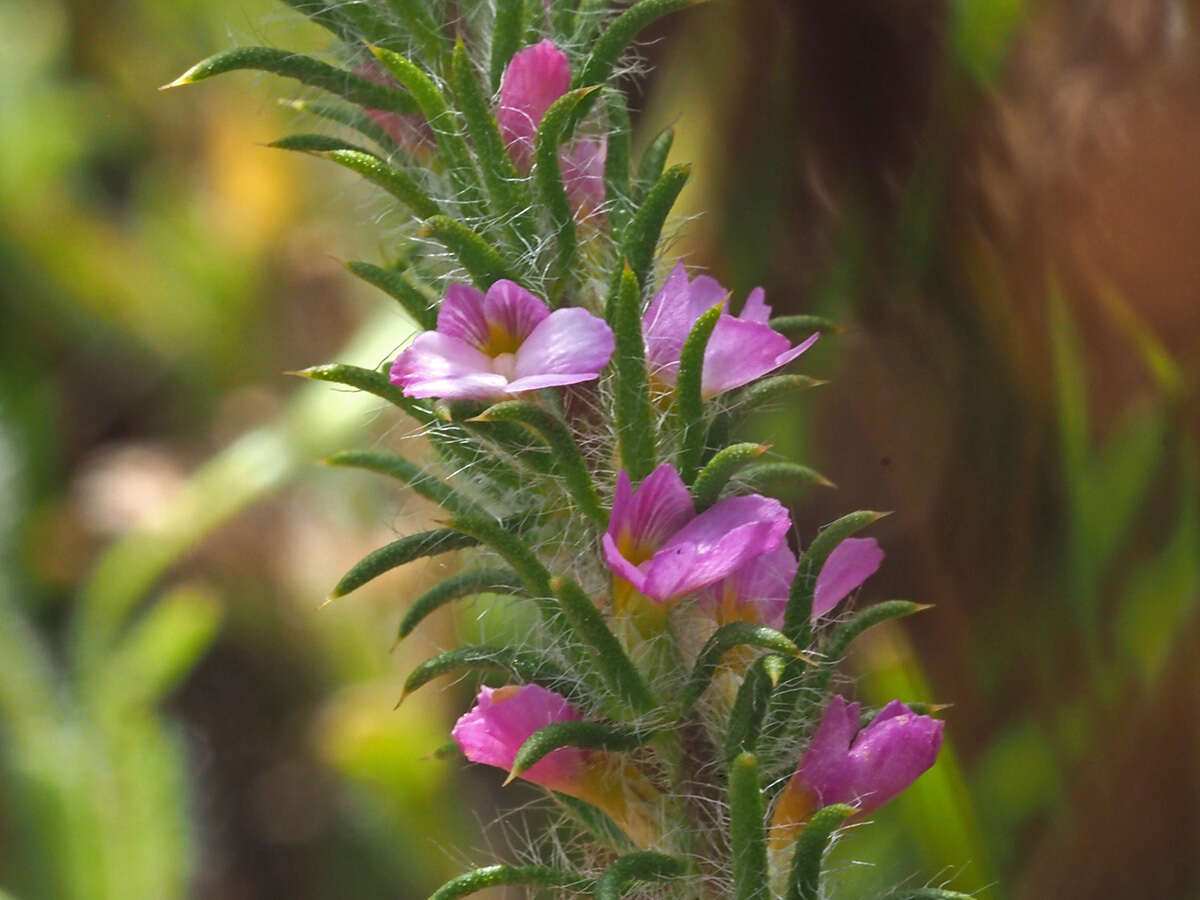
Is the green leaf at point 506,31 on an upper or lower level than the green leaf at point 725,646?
upper

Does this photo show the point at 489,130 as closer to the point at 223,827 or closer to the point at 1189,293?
the point at 1189,293

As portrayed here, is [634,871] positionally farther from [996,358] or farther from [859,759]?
[996,358]

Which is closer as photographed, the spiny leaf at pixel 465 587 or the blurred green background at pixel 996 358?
the spiny leaf at pixel 465 587

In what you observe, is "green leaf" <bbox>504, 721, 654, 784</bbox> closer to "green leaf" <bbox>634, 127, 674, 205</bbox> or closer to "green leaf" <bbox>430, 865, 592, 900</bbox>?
"green leaf" <bbox>430, 865, 592, 900</bbox>

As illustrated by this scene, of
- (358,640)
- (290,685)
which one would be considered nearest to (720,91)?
(358,640)

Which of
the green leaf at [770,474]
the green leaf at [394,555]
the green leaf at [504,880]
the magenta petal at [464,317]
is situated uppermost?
the magenta petal at [464,317]

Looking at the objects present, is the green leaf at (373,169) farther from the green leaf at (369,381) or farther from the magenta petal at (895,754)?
the magenta petal at (895,754)

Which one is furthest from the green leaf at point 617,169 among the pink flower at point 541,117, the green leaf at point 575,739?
the green leaf at point 575,739
